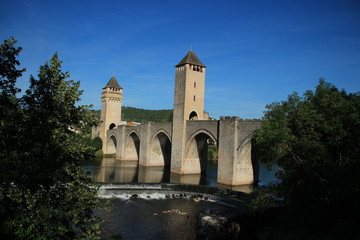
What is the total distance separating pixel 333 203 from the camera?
12.2 m

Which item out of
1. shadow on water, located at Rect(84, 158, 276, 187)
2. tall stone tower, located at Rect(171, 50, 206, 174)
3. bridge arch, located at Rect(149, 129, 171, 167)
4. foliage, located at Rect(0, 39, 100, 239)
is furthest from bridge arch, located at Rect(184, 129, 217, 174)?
foliage, located at Rect(0, 39, 100, 239)

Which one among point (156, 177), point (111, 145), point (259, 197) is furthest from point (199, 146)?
point (111, 145)

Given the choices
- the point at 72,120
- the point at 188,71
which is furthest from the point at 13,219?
the point at 188,71

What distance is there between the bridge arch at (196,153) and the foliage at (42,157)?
2411cm

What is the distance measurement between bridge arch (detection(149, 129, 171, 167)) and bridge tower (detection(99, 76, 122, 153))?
19.0m

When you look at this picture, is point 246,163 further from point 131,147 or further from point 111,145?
point 111,145

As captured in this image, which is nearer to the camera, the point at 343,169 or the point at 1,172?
the point at 1,172

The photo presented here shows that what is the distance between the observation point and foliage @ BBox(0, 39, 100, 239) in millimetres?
8125

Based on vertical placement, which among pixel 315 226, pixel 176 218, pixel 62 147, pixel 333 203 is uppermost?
pixel 62 147

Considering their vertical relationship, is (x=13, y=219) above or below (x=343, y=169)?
below

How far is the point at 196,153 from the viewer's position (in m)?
34.8

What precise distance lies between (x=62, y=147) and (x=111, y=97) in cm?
5003

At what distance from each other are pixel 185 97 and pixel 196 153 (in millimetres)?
6315

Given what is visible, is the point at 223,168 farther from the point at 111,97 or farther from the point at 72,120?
the point at 111,97
